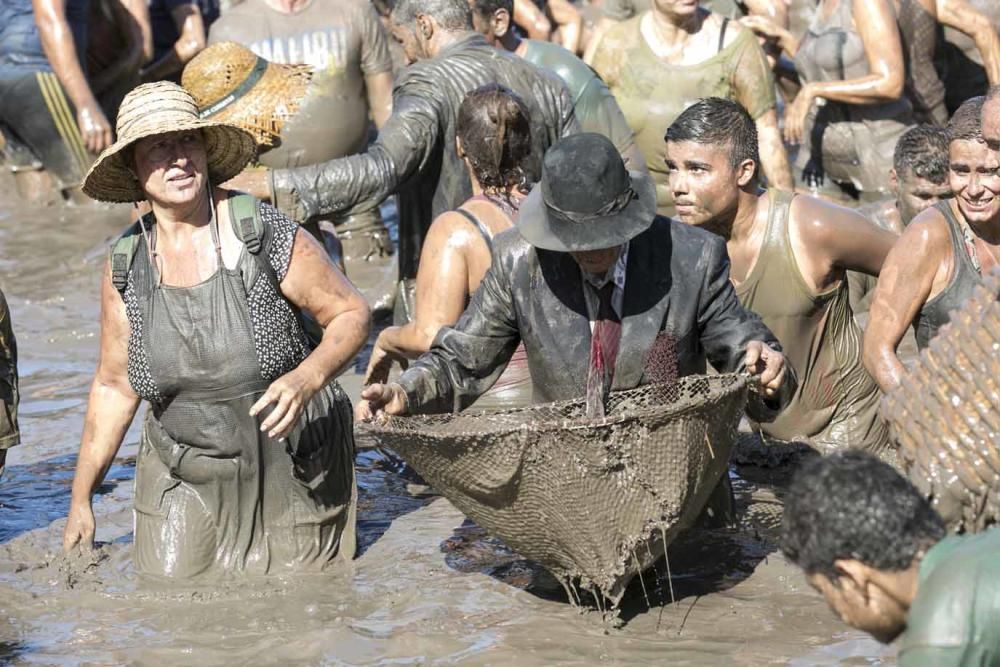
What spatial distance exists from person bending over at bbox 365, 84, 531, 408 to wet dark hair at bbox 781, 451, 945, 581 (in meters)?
2.60

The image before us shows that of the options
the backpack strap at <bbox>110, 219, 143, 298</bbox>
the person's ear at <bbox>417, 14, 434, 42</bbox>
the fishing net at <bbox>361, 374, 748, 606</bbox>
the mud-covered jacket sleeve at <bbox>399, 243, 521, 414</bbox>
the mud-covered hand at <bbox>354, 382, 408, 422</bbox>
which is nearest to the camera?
the fishing net at <bbox>361, 374, 748, 606</bbox>

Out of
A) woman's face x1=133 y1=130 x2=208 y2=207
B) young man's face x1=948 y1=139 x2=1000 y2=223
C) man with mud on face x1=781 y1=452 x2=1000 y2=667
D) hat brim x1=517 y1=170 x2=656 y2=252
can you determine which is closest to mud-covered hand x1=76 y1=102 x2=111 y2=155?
woman's face x1=133 y1=130 x2=208 y2=207

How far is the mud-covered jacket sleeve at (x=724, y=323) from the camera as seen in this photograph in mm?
4801

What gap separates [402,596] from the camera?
5359 mm

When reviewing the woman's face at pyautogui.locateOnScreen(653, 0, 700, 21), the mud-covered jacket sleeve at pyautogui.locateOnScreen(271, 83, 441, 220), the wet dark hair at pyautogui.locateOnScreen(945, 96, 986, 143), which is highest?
the wet dark hair at pyautogui.locateOnScreen(945, 96, 986, 143)

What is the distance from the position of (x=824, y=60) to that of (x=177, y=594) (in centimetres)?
490

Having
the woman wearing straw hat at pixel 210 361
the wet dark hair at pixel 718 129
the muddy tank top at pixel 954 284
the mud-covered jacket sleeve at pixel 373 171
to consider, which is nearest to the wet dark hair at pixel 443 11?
the mud-covered jacket sleeve at pixel 373 171

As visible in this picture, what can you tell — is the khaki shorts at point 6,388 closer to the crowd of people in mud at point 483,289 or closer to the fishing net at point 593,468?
the crowd of people in mud at point 483,289

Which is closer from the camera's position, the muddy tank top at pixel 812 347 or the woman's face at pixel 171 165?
the woman's face at pixel 171 165

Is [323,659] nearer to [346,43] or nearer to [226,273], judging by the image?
[226,273]

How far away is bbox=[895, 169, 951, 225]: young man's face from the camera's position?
6629mm

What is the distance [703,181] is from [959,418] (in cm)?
200

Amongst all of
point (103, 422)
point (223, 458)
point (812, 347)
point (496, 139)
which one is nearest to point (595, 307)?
point (496, 139)

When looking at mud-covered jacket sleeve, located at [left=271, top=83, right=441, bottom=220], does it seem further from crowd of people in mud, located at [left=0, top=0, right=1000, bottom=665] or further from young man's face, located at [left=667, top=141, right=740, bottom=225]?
young man's face, located at [left=667, top=141, right=740, bottom=225]
